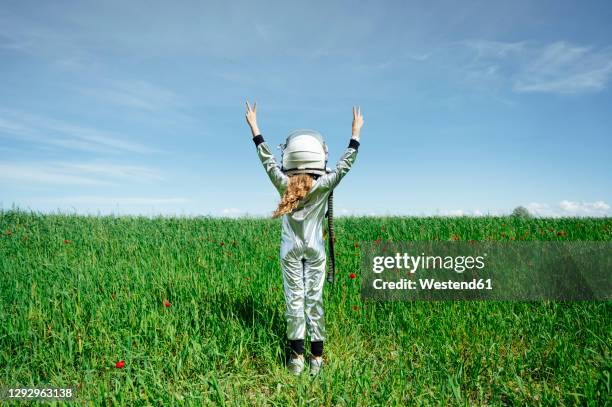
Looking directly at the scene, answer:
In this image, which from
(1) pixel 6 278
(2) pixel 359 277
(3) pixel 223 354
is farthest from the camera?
(2) pixel 359 277

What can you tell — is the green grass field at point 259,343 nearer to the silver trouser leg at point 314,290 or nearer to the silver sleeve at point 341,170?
the silver trouser leg at point 314,290

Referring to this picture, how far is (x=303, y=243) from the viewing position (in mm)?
3623

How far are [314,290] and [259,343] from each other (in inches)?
32.1

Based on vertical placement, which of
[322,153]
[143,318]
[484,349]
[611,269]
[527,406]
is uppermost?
[322,153]

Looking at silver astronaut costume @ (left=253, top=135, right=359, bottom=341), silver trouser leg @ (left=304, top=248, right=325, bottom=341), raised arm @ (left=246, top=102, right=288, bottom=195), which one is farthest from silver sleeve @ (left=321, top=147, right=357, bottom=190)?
silver trouser leg @ (left=304, top=248, right=325, bottom=341)

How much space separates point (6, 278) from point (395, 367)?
5.49m

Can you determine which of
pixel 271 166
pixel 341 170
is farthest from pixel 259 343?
pixel 341 170

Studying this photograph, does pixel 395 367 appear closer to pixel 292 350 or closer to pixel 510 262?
pixel 292 350

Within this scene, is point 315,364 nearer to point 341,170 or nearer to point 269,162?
point 341,170

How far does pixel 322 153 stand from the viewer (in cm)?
376

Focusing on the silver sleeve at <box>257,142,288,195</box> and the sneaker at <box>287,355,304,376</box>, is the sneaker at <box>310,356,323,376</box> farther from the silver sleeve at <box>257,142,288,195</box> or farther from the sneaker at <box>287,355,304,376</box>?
the silver sleeve at <box>257,142,288,195</box>

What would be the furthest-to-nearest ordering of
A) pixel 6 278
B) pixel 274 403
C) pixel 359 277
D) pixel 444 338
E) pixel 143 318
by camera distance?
1. pixel 359 277
2. pixel 6 278
3. pixel 444 338
4. pixel 143 318
5. pixel 274 403

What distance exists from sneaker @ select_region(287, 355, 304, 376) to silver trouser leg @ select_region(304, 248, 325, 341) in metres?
0.22

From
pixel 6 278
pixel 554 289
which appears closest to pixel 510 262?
pixel 554 289
